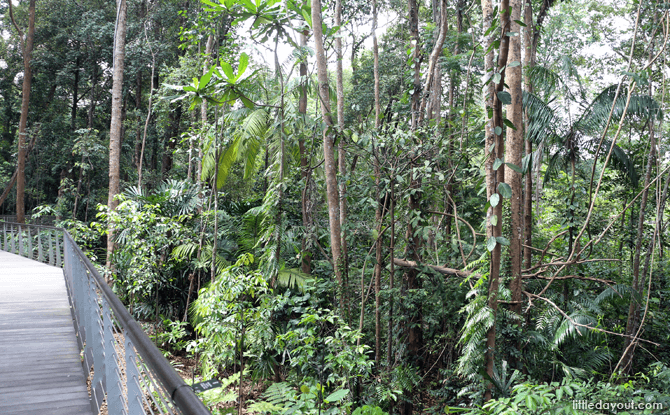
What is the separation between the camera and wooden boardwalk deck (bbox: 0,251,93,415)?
3.05 meters

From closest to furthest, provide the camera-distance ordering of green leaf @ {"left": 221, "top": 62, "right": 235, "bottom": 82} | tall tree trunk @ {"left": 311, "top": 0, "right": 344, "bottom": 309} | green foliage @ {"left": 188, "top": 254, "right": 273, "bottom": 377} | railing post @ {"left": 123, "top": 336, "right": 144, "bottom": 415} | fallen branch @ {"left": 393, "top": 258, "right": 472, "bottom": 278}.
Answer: railing post @ {"left": 123, "top": 336, "right": 144, "bottom": 415} → green leaf @ {"left": 221, "top": 62, "right": 235, "bottom": 82} → green foliage @ {"left": 188, "top": 254, "right": 273, "bottom": 377} → fallen branch @ {"left": 393, "top": 258, "right": 472, "bottom": 278} → tall tree trunk @ {"left": 311, "top": 0, "right": 344, "bottom": 309}

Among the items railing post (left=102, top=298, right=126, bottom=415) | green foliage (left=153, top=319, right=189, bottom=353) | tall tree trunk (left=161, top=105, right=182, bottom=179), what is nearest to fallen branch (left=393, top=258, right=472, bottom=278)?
railing post (left=102, top=298, right=126, bottom=415)

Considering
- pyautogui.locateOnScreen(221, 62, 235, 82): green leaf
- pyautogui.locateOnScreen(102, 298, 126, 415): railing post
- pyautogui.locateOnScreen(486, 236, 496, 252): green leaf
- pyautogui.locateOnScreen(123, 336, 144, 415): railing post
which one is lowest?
pyautogui.locateOnScreen(102, 298, 126, 415): railing post

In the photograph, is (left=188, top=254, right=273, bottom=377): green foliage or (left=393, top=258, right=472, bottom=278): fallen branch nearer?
(left=188, top=254, right=273, bottom=377): green foliage

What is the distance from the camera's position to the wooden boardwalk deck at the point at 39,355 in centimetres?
305

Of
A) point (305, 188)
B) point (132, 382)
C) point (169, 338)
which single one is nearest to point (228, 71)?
point (305, 188)

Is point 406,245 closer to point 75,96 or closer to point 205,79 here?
point 205,79

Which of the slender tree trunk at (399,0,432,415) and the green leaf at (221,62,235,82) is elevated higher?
the green leaf at (221,62,235,82)

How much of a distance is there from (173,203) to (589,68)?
1432 cm

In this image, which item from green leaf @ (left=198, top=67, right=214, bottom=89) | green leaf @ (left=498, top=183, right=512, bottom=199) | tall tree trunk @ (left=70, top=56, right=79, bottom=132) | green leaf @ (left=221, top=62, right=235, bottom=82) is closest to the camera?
green leaf @ (left=498, top=183, right=512, bottom=199)

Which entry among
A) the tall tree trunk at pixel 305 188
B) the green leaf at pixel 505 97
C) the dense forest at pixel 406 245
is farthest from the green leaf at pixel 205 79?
the green leaf at pixel 505 97

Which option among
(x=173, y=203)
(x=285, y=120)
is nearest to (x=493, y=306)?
(x=285, y=120)

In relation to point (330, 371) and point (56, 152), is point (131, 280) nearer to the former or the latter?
point (330, 371)

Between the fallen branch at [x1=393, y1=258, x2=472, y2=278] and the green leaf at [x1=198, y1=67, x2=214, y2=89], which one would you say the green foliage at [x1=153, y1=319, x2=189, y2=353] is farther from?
the green leaf at [x1=198, y1=67, x2=214, y2=89]
